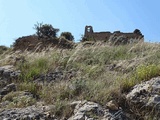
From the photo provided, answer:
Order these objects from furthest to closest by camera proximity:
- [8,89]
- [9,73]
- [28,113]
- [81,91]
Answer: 1. [9,73]
2. [8,89]
3. [81,91]
4. [28,113]

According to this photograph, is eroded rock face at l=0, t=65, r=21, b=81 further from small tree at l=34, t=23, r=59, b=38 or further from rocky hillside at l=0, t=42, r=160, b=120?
small tree at l=34, t=23, r=59, b=38

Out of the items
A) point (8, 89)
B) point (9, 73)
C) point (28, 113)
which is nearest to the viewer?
point (28, 113)

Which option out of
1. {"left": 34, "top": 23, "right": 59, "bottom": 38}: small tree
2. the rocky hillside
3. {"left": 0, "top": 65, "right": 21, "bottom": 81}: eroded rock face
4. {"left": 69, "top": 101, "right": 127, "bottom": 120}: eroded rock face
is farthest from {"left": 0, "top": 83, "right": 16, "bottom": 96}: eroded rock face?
{"left": 34, "top": 23, "right": 59, "bottom": 38}: small tree

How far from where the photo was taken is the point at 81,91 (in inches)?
242

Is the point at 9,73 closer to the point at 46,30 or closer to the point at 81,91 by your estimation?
the point at 81,91

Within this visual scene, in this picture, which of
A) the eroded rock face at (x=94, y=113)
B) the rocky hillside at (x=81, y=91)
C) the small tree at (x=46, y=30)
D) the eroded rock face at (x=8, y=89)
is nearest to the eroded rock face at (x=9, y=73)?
the rocky hillside at (x=81, y=91)

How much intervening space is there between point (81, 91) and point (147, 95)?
1.21 metres

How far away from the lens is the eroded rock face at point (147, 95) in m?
5.32

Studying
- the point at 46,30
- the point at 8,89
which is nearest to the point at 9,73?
the point at 8,89

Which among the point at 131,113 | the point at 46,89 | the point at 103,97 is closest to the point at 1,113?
the point at 46,89

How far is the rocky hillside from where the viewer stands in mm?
5332

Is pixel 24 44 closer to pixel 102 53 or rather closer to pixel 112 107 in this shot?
pixel 102 53

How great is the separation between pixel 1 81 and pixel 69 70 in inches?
61.1

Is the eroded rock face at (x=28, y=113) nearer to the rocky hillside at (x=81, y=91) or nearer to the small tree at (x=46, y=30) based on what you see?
the rocky hillside at (x=81, y=91)
